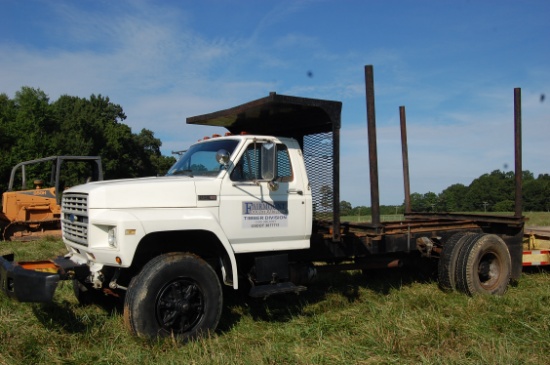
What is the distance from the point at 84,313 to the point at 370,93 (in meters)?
4.72

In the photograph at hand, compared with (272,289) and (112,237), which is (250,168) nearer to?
(272,289)

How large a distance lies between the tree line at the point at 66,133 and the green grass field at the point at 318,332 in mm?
38396

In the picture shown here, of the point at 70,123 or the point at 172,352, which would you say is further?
the point at 70,123

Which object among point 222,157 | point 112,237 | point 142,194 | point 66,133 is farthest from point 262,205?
point 66,133

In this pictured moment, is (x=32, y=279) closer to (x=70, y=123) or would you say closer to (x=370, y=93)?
(x=370, y=93)

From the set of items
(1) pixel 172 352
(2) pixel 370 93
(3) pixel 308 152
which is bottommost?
(1) pixel 172 352

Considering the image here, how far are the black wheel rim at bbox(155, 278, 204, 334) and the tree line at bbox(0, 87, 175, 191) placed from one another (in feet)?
129

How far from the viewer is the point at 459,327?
539 cm

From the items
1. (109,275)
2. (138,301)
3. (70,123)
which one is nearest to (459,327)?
(138,301)

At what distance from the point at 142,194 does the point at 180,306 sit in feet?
3.99

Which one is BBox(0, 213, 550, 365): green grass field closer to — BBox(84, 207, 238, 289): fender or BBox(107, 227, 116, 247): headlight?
BBox(84, 207, 238, 289): fender

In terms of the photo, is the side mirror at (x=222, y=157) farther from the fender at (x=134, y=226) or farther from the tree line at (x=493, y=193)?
the tree line at (x=493, y=193)

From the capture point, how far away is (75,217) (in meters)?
5.55

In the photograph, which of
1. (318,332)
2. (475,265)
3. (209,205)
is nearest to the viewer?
(318,332)
